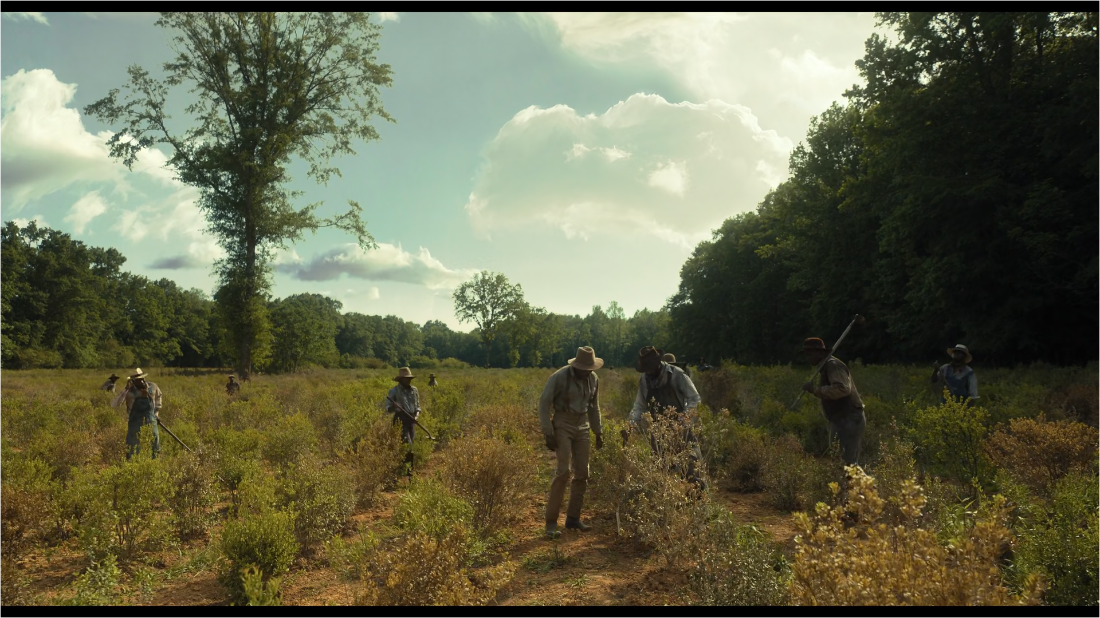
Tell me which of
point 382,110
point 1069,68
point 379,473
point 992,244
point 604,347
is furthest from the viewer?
point 604,347

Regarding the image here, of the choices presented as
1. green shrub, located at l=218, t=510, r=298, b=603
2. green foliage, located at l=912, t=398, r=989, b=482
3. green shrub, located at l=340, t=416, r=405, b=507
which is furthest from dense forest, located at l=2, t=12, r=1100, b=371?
green shrub, located at l=218, t=510, r=298, b=603

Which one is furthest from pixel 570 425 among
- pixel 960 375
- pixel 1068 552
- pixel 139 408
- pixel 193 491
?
pixel 139 408

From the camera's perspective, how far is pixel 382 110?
75.4 feet

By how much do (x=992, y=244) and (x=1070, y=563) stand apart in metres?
15.6

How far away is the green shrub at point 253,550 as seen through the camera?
479cm

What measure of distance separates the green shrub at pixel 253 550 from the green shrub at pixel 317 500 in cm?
66

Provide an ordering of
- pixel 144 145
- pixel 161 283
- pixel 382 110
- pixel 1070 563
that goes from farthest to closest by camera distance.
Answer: pixel 161 283
pixel 382 110
pixel 144 145
pixel 1070 563

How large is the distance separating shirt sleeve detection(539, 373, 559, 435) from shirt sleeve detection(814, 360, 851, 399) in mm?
2743

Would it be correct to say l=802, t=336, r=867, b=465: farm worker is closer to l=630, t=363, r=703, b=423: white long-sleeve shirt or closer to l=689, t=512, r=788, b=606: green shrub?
l=630, t=363, r=703, b=423: white long-sleeve shirt

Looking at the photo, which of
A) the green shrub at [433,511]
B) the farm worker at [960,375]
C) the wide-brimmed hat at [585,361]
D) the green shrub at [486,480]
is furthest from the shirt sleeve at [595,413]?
the farm worker at [960,375]

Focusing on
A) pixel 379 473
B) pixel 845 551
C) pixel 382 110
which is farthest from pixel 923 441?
pixel 382 110

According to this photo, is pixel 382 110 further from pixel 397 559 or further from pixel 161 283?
pixel 161 283

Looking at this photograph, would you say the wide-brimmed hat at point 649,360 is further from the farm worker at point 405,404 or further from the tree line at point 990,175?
the tree line at point 990,175

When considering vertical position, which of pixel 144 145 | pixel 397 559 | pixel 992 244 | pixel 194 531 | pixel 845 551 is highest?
pixel 144 145
